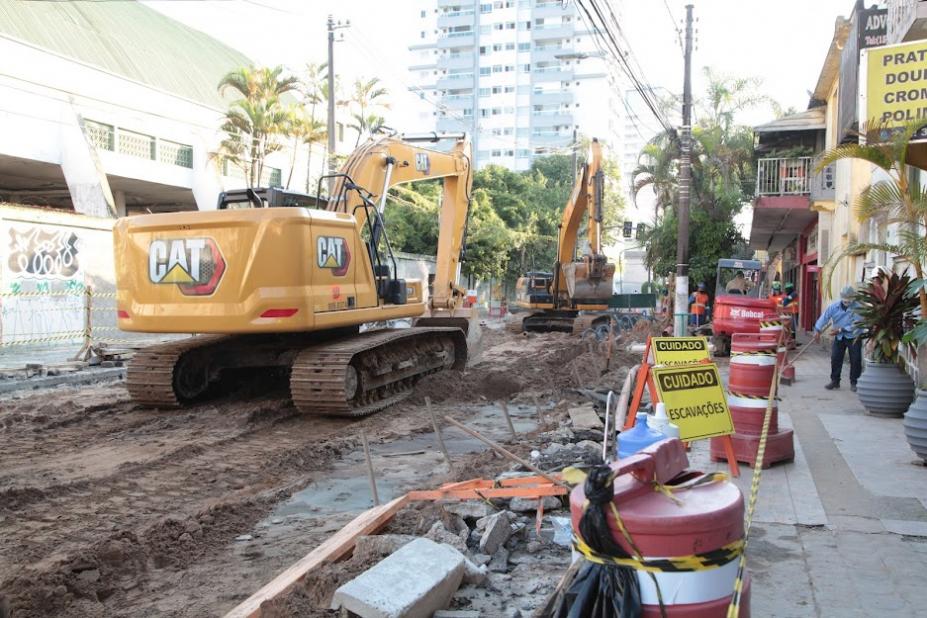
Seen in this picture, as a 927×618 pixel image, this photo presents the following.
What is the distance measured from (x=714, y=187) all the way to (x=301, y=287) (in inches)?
967

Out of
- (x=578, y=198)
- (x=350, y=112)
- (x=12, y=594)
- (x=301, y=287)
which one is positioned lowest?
(x=12, y=594)

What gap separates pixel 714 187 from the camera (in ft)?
97.5

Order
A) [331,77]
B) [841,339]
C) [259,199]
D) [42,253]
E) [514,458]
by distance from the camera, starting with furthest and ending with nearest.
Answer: [331,77] < [42,253] < [841,339] < [259,199] < [514,458]

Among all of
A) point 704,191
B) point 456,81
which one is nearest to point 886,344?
point 704,191

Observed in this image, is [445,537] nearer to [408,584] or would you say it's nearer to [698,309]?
[408,584]

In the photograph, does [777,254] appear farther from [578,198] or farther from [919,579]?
[919,579]

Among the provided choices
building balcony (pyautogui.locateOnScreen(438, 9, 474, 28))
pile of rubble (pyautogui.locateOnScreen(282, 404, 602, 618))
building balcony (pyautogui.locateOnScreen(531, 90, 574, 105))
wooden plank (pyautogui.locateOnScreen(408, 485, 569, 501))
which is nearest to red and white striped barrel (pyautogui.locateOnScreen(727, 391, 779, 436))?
pile of rubble (pyautogui.locateOnScreen(282, 404, 602, 618))

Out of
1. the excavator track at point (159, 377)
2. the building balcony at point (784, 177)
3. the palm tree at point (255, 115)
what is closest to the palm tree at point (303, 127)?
the palm tree at point (255, 115)

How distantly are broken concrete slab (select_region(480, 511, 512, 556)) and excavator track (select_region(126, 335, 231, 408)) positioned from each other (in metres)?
6.18

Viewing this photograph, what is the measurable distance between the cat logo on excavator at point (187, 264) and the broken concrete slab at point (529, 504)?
4.86m

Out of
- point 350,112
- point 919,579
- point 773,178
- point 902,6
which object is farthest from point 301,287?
point 350,112

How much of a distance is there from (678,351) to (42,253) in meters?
16.8

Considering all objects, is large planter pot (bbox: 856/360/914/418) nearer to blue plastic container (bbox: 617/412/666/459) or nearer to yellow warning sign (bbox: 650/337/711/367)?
yellow warning sign (bbox: 650/337/711/367)

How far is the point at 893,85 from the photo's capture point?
26.1 feet
